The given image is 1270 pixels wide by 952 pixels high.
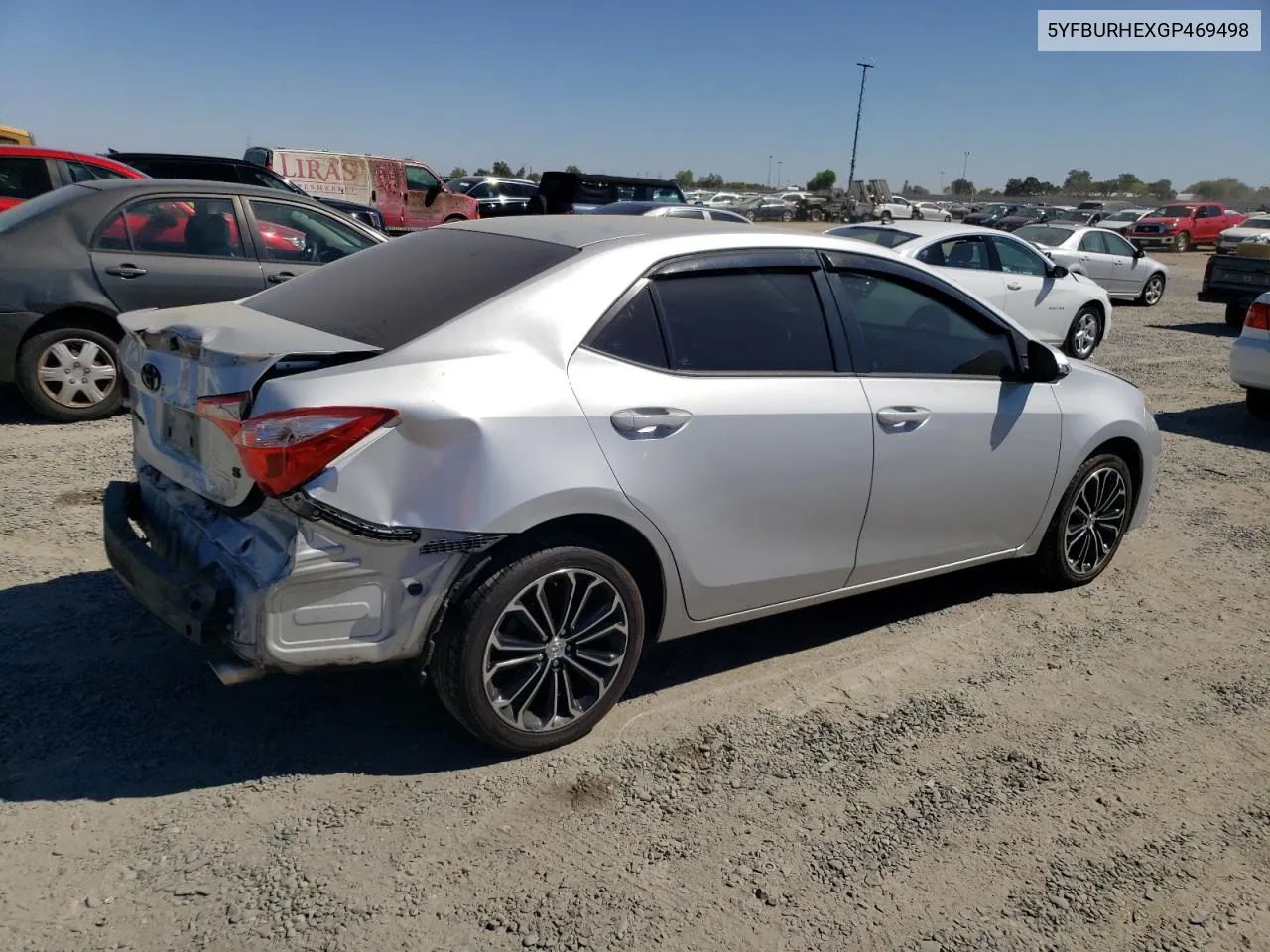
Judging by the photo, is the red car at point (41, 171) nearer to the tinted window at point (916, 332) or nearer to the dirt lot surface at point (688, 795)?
the dirt lot surface at point (688, 795)

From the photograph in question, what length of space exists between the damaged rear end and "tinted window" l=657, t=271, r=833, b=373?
3.49 feet

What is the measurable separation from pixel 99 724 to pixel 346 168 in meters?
21.8

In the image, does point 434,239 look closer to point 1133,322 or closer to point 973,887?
point 973,887

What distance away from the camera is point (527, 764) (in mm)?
3457

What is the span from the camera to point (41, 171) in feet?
34.2

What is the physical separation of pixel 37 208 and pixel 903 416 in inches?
236

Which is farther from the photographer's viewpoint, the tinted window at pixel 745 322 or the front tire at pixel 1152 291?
the front tire at pixel 1152 291

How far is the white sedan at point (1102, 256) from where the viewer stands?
17453 mm

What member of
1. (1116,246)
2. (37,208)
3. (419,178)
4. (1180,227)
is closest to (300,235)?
(37,208)

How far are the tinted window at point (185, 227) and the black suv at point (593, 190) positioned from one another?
1006 centimetres

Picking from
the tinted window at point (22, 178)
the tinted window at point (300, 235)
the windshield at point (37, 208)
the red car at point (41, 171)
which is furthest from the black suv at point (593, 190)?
the windshield at point (37, 208)

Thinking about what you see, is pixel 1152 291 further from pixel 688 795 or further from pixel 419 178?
pixel 688 795

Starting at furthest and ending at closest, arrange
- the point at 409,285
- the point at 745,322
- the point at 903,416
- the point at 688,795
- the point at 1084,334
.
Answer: the point at 1084,334
the point at 903,416
the point at 745,322
the point at 409,285
the point at 688,795

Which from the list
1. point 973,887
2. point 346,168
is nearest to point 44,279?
point 973,887
